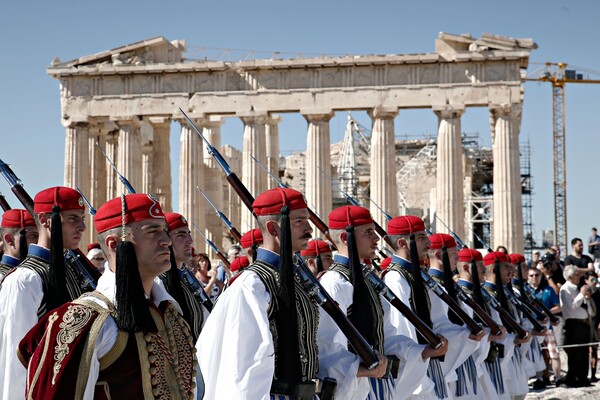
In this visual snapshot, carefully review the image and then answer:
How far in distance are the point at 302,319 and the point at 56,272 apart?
5.70ft

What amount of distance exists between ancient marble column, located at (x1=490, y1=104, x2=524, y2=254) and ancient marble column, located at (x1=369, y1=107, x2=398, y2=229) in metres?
4.33

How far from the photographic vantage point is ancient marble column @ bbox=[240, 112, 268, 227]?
43.8 metres

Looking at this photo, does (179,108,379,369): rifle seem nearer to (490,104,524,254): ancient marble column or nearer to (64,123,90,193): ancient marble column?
(490,104,524,254): ancient marble column

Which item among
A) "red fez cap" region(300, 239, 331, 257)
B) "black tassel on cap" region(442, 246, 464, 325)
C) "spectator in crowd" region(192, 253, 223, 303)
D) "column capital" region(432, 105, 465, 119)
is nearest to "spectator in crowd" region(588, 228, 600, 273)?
"column capital" region(432, 105, 465, 119)

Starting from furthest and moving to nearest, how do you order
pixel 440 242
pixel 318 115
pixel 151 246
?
1. pixel 318 115
2. pixel 440 242
3. pixel 151 246

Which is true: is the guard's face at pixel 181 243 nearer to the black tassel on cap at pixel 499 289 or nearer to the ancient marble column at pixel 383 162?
the black tassel on cap at pixel 499 289

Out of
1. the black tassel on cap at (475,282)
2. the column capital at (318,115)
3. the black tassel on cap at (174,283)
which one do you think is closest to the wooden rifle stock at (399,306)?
the black tassel on cap at (174,283)

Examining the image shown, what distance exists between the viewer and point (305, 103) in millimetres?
43781

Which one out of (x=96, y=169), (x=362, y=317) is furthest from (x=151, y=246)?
(x=96, y=169)

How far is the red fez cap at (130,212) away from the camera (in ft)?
18.1

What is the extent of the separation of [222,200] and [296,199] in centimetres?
4482

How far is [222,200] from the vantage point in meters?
51.9

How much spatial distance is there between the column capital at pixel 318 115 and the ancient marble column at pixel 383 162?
1.89 metres

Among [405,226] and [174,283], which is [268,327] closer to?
[174,283]
